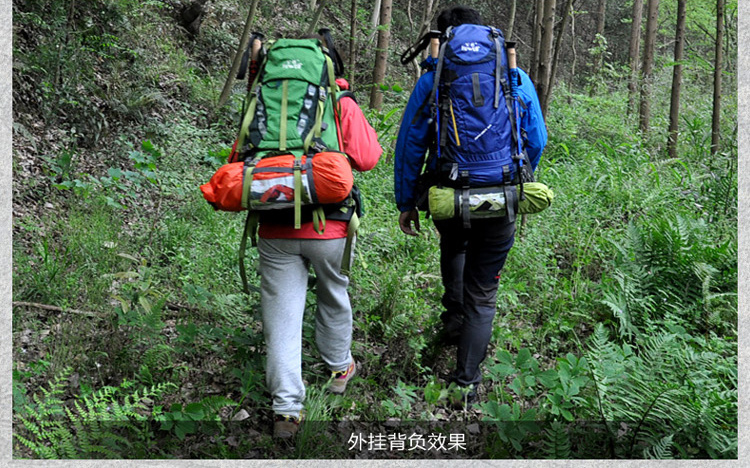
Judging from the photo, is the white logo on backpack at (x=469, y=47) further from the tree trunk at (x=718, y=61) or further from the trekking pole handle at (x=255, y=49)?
the tree trunk at (x=718, y=61)

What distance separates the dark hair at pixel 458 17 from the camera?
12.3ft

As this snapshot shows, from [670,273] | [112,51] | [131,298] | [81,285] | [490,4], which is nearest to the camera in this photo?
[131,298]

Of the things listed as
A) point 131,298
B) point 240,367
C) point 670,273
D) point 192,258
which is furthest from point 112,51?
point 670,273

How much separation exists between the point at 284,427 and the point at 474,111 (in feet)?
7.24

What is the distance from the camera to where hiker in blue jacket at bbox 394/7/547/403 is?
3.71 meters

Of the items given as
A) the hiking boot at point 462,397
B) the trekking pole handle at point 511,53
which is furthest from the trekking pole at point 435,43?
the hiking boot at point 462,397

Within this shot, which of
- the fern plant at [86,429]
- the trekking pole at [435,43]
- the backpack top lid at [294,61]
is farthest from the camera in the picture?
the trekking pole at [435,43]

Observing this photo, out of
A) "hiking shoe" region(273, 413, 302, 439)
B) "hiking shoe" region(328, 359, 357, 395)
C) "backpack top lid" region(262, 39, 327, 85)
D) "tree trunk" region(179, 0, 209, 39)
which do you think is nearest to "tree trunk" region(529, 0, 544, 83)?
"backpack top lid" region(262, 39, 327, 85)

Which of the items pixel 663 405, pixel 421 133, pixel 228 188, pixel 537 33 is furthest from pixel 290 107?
pixel 537 33

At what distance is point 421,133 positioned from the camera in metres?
3.75

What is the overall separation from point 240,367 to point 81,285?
1.58m

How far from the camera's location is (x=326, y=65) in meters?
3.32

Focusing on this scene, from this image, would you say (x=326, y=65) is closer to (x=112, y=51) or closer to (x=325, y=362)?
(x=325, y=362)

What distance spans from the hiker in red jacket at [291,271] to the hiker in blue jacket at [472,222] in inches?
16.0
